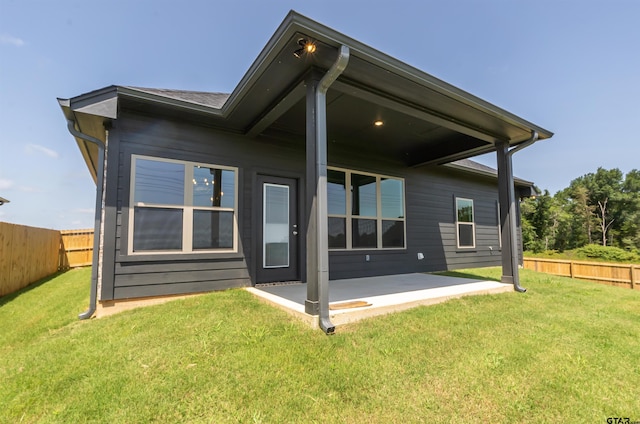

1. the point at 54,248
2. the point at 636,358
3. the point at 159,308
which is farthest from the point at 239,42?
the point at 636,358

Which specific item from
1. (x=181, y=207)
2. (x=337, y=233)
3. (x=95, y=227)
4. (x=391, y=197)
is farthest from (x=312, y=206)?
(x=391, y=197)

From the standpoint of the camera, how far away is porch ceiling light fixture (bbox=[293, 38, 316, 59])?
8.64ft

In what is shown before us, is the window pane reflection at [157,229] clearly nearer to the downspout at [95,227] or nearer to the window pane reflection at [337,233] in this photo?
the downspout at [95,227]

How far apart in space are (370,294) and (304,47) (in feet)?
10.2

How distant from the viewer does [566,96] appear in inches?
383

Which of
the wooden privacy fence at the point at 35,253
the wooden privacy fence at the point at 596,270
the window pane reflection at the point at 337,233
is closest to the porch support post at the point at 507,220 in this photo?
the window pane reflection at the point at 337,233

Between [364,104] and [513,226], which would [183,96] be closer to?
[364,104]

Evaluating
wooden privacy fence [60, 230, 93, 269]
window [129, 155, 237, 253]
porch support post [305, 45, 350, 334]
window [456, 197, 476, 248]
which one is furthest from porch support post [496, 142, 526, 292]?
wooden privacy fence [60, 230, 93, 269]

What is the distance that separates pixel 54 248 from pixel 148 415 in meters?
8.98

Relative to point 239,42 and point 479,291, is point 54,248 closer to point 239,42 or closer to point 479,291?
point 239,42

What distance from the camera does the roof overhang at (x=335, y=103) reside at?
2859 mm

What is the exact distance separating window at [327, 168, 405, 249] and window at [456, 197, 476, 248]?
7.18ft

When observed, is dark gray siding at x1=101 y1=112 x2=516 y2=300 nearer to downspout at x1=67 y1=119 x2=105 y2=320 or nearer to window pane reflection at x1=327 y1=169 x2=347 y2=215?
downspout at x1=67 y1=119 x2=105 y2=320

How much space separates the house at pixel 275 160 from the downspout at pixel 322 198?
0.01m
